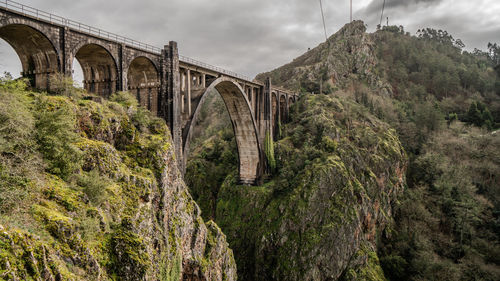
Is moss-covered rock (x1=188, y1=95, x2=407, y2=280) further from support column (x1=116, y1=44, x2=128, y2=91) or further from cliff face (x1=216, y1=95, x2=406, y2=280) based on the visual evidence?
support column (x1=116, y1=44, x2=128, y2=91)

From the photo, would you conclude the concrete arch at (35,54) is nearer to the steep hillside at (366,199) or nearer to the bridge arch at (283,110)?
the steep hillside at (366,199)

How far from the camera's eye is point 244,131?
31453mm

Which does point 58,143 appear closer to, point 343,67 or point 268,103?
point 268,103

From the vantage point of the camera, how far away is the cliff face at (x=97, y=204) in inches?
211

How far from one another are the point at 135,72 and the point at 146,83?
1.08 meters

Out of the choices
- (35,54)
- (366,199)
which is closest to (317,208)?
(366,199)

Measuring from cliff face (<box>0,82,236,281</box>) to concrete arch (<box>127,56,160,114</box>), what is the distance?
14.4 feet

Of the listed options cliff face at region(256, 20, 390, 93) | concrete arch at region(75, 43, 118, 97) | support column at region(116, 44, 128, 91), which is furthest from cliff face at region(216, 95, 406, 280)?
cliff face at region(256, 20, 390, 93)

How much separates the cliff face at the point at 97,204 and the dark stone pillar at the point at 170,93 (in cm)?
356

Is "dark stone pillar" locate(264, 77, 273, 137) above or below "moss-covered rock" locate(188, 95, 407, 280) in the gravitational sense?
above

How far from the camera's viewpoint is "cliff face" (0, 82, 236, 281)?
537 cm

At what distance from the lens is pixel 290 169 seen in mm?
29484

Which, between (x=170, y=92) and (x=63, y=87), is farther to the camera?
(x=170, y=92)

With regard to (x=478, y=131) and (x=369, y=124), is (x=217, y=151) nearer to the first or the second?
(x=369, y=124)
